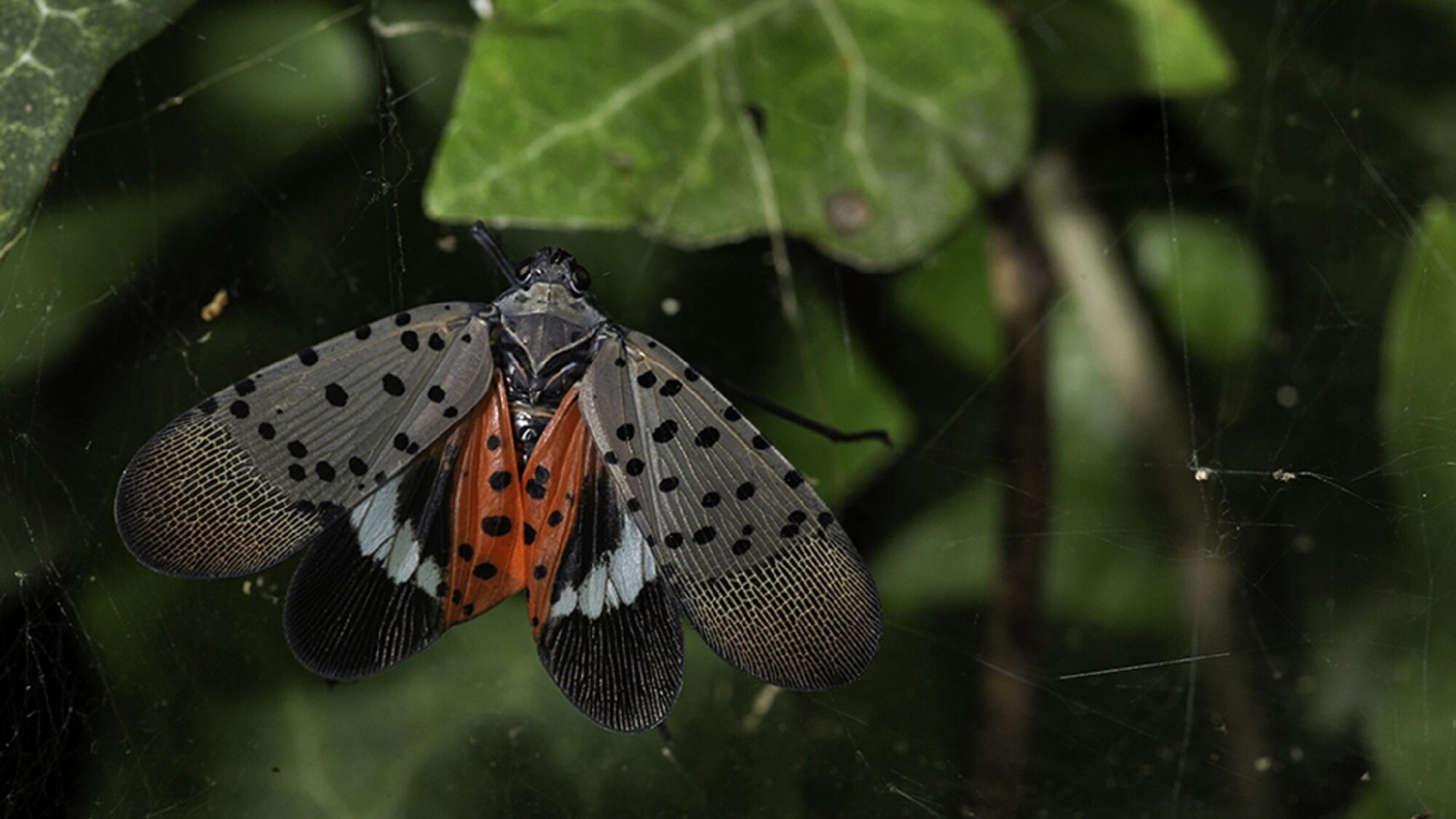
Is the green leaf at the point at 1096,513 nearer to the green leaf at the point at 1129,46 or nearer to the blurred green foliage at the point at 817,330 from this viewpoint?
the blurred green foliage at the point at 817,330

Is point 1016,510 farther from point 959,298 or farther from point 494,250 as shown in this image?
point 494,250

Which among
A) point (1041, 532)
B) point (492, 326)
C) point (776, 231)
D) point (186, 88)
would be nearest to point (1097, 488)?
point (1041, 532)

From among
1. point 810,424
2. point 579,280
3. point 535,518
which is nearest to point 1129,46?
point 810,424

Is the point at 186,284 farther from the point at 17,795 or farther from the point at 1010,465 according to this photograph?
the point at 1010,465

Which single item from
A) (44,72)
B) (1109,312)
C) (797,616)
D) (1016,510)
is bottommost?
(1016,510)

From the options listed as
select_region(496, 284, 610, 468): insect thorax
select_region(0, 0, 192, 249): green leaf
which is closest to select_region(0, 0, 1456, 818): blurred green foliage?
select_region(0, 0, 192, 249): green leaf

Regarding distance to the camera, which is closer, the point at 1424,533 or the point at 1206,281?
the point at 1424,533
